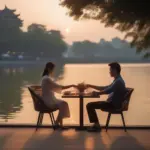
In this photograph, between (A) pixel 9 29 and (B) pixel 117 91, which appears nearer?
(B) pixel 117 91

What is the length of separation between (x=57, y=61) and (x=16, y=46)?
8456 mm

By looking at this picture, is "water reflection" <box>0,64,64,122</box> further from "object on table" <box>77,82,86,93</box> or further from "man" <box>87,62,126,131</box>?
"man" <box>87,62,126,131</box>

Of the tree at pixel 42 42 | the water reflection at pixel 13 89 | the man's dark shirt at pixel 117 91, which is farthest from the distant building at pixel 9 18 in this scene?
the man's dark shirt at pixel 117 91

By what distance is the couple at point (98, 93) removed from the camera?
5.57m

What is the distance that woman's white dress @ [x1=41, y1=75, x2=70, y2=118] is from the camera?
18.9 ft

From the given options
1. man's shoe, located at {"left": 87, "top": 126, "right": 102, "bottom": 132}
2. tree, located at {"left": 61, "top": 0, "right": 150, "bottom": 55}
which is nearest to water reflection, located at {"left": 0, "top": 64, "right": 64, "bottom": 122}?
man's shoe, located at {"left": 87, "top": 126, "right": 102, "bottom": 132}

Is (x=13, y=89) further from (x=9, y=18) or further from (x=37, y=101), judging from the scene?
(x=9, y=18)

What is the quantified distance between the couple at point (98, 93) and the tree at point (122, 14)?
77 cm

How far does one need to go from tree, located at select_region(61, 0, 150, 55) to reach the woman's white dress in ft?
3.77

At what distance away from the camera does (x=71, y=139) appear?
203 inches

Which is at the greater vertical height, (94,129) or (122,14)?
(122,14)

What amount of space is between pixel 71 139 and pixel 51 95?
2.95 feet

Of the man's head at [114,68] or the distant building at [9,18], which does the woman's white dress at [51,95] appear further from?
the distant building at [9,18]

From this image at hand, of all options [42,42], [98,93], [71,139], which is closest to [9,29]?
[42,42]
